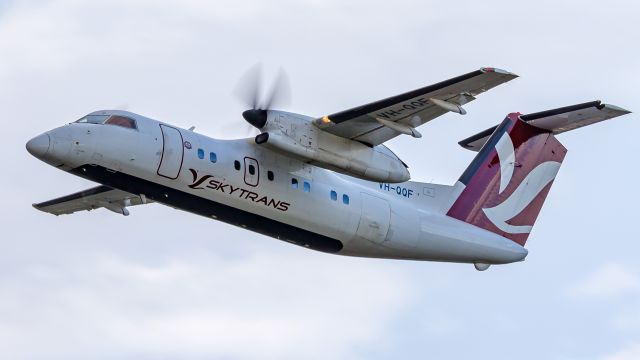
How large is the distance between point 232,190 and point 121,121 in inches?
80.7

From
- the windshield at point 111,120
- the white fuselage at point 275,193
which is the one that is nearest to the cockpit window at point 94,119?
the windshield at point 111,120

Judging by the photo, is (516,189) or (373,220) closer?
(373,220)

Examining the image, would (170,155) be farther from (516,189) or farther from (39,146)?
(516,189)

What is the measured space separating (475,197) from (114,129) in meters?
7.24

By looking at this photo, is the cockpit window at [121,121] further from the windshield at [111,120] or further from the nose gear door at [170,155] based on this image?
the nose gear door at [170,155]

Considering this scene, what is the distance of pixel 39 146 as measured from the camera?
19016mm

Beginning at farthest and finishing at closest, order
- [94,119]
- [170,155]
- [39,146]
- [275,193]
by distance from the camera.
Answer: [275,193], [170,155], [94,119], [39,146]

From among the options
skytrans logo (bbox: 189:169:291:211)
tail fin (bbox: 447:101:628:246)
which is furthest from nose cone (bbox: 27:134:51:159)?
tail fin (bbox: 447:101:628:246)

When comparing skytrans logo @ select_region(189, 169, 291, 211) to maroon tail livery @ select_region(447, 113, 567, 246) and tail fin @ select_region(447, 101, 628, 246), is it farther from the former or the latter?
maroon tail livery @ select_region(447, 113, 567, 246)

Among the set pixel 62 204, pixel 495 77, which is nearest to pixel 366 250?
pixel 495 77

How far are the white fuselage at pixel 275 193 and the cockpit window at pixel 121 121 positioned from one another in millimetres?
103

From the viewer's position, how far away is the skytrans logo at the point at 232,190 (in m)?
20.0

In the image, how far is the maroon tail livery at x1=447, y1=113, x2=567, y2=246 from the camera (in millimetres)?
23625

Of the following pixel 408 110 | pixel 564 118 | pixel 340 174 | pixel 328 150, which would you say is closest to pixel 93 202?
pixel 340 174
